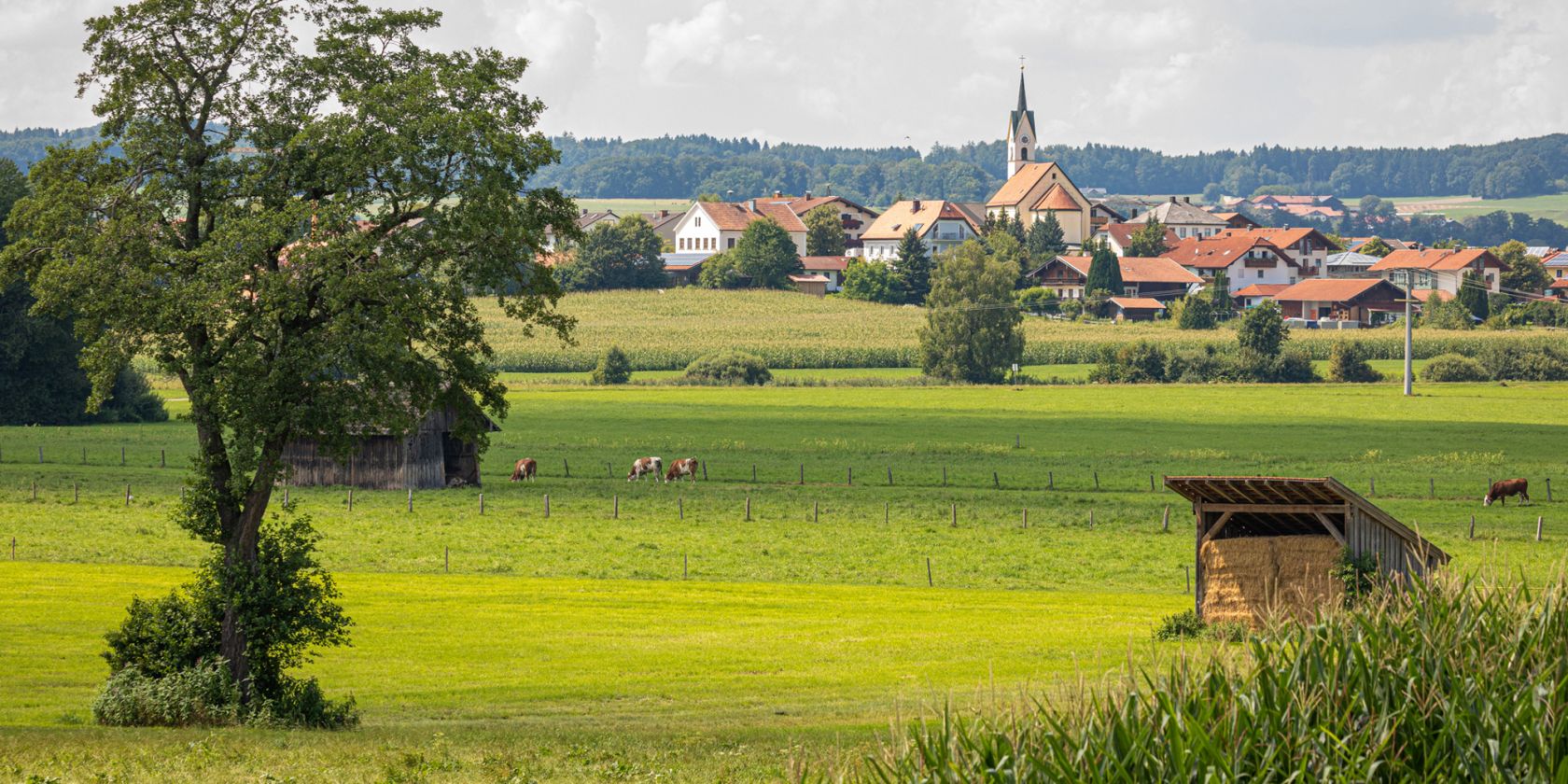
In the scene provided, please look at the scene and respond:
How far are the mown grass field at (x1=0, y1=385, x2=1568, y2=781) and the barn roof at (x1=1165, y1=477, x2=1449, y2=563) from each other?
9.09ft

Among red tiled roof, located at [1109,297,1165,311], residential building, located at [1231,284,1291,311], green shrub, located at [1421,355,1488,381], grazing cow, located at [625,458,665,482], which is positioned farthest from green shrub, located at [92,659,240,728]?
residential building, located at [1231,284,1291,311]

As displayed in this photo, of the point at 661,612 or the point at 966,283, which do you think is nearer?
the point at 661,612

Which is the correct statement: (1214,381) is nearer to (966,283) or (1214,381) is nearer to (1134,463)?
(966,283)

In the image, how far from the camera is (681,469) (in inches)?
2712

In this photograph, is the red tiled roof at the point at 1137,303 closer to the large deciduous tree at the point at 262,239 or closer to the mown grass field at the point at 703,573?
the mown grass field at the point at 703,573

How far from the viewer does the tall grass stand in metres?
14.6

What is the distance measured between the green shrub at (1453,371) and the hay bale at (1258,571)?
9504 centimetres

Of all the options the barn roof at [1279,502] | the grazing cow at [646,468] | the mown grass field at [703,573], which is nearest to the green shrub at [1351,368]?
the mown grass field at [703,573]

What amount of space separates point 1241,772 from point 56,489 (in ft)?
184

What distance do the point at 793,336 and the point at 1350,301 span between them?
2293 inches

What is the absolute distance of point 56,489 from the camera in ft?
204

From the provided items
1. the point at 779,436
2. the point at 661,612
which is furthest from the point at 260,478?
the point at 779,436

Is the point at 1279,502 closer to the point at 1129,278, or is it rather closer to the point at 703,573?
the point at 703,573

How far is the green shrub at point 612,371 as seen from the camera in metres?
121
